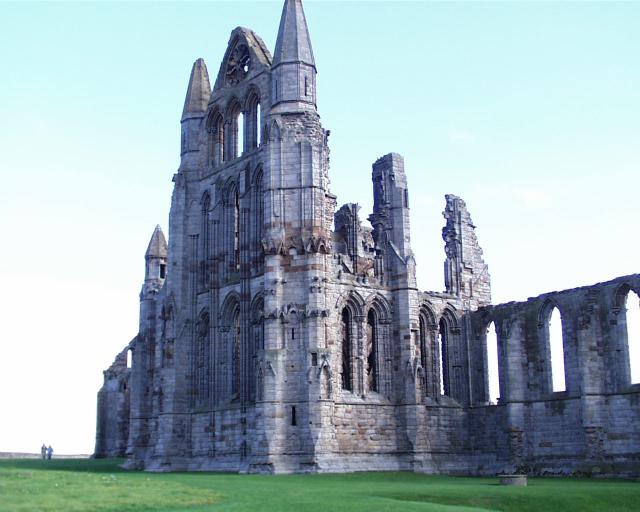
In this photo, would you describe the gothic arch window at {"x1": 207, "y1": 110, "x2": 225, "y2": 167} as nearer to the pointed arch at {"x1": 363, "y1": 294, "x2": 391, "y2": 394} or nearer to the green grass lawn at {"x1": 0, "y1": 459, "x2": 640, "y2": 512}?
the pointed arch at {"x1": 363, "y1": 294, "x2": 391, "y2": 394}

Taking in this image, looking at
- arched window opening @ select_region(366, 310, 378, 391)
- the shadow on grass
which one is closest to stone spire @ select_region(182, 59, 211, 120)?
arched window opening @ select_region(366, 310, 378, 391)

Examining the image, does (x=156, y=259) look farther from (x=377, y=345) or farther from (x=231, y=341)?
(x=377, y=345)

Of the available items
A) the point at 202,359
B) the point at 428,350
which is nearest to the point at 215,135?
the point at 202,359

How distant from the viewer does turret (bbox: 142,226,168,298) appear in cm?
6112

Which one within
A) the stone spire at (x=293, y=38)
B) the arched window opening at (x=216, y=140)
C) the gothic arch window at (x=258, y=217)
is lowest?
the gothic arch window at (x=258, y=217)

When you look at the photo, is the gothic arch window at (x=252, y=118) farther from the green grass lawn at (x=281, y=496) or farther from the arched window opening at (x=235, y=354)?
the green grass lawn at (x=281, y=496)

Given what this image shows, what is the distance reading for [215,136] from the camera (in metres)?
49.8

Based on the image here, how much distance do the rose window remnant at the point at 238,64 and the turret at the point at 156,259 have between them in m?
16.8

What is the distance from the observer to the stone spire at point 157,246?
2453 inches

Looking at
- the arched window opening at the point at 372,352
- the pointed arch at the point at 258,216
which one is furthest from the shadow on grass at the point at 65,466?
the arched window opening at the point at 372,352

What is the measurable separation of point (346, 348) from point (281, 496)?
18.3m

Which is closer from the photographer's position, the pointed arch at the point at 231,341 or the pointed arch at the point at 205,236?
the pointed arch at the point at 231,341

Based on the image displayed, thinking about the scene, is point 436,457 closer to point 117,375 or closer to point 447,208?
point 447,208

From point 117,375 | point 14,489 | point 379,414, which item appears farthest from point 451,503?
point 117,375
